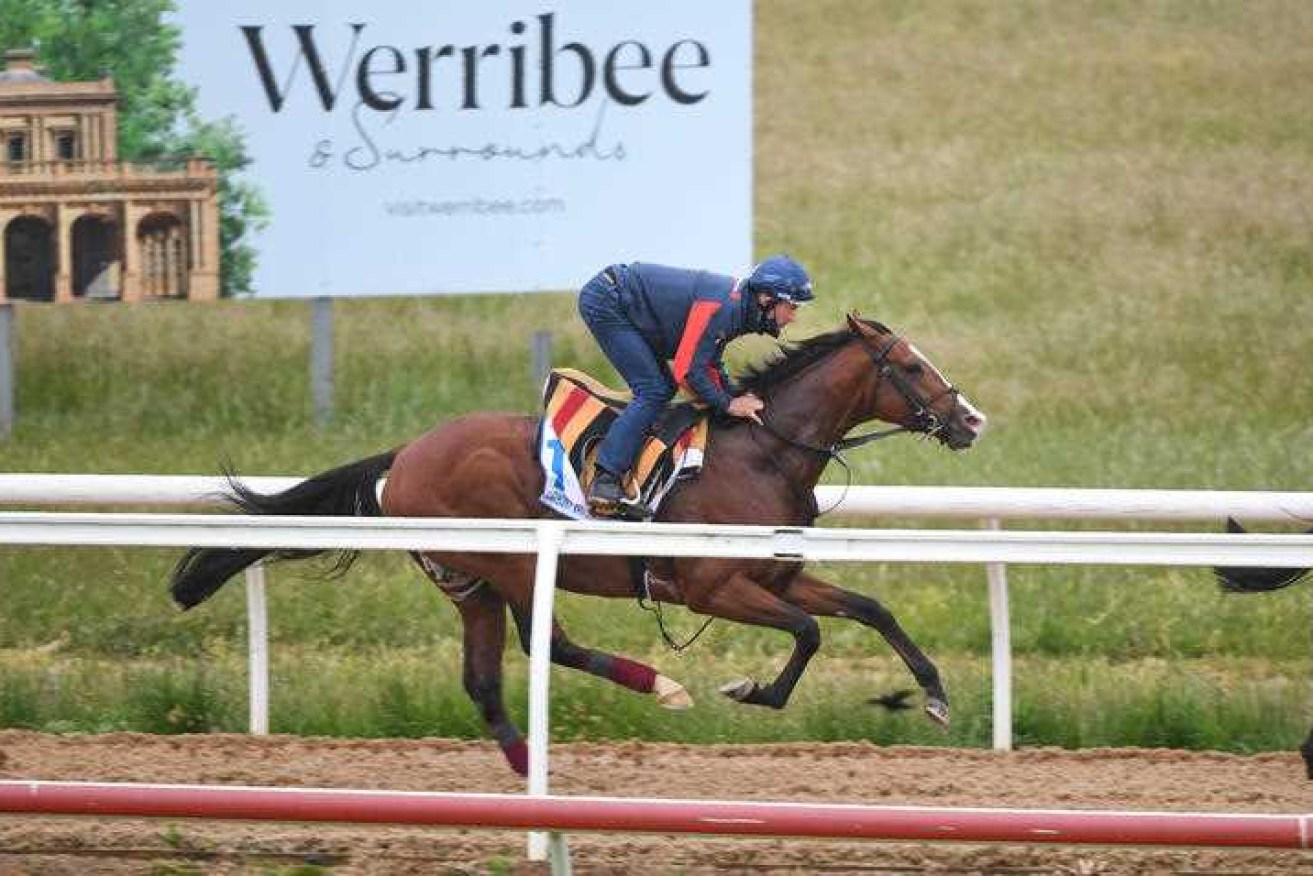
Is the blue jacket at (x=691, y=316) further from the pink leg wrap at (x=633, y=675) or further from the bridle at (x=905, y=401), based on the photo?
the pink leg wrap at (x=633, y=675)

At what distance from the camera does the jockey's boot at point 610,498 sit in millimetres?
7492

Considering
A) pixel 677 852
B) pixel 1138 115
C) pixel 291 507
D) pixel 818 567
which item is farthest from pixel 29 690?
pixel 1138 115

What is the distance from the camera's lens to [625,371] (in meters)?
7.68

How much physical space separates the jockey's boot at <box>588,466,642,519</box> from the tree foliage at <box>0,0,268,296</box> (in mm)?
6143

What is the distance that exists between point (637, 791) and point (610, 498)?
0.93 meters

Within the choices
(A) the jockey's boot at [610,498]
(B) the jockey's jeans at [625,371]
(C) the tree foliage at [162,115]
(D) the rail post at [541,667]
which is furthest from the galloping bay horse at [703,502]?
(C) the tree foliage at [162,115]

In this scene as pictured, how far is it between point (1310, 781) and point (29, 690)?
4.39 metres

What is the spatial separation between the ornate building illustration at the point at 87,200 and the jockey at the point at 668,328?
5878 millimetres

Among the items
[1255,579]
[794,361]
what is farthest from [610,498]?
[1255,579]

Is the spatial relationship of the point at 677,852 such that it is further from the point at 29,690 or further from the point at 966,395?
the point at 966,395

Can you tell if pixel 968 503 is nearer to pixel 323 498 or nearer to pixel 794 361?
pixel 794 361

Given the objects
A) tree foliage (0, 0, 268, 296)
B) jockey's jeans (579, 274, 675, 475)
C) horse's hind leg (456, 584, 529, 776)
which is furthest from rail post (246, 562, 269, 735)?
tree foliage (0, 0, 268, 296)

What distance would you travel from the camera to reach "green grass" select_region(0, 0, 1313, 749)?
28.0ft

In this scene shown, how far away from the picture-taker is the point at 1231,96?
70.5ft
